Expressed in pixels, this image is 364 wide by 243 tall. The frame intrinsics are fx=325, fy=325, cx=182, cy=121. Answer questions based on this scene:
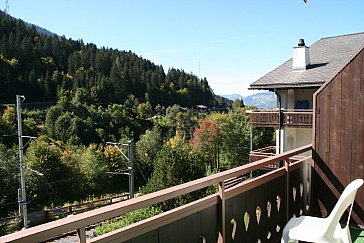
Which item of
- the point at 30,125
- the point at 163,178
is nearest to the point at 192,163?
the point at 163,178

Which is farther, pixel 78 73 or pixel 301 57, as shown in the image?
pixel 78 73

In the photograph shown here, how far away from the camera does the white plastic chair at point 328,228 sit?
2.29 metres

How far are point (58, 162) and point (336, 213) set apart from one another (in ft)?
106

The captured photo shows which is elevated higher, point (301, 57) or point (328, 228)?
point (301, 57)

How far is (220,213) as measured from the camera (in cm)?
212

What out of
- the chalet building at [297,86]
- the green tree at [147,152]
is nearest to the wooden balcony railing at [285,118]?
the chalet building at [297,86]

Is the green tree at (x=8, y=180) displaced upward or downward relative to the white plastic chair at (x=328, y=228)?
downward

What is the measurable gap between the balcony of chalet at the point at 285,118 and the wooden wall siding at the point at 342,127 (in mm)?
8020

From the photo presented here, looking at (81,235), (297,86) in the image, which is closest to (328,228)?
(81,235)

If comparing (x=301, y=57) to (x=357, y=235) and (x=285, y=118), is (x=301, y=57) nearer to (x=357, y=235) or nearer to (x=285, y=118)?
(x=285, y=118)

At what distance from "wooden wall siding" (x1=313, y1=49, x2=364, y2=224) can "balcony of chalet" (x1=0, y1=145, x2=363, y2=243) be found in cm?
10

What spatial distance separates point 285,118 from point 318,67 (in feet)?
7.82

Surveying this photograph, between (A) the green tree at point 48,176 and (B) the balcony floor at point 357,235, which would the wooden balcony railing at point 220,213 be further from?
(A) the green tree at point 48,176

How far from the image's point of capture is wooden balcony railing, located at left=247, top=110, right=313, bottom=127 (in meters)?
11.5
